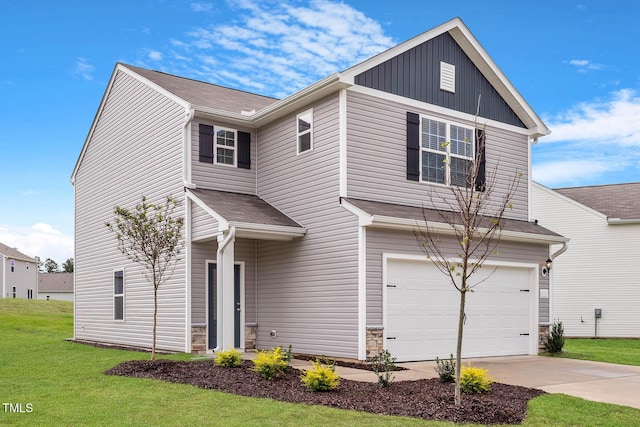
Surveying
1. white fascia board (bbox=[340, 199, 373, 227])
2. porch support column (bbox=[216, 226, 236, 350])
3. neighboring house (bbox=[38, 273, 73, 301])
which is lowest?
neighboring house (bbox=[38, 273, 73, 301])

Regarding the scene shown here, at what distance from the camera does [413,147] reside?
14367mm

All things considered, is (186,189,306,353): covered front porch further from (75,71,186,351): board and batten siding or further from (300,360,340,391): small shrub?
(300,360,340,391): small shrub

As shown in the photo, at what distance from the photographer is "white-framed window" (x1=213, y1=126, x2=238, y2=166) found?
15492 mm

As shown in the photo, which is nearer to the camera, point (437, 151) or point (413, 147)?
point (413, 147)

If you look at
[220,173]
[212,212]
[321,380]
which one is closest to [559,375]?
[321,380]

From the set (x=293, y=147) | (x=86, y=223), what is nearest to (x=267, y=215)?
(x=293, y=147)

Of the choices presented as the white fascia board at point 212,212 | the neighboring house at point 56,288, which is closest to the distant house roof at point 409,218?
the white fascia board at point 212,212

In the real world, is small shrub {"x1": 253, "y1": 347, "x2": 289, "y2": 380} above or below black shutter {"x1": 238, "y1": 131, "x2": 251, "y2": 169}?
below

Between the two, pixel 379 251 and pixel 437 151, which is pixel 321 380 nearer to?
pixel 379 251

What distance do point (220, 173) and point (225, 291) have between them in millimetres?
3482

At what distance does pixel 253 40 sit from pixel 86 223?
8.60 meters

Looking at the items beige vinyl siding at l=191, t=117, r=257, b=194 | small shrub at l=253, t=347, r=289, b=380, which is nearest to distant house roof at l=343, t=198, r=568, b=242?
small shrub at l=253, t=347, r=289, b=380

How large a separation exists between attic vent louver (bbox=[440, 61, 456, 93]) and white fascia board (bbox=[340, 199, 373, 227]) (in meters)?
4.25

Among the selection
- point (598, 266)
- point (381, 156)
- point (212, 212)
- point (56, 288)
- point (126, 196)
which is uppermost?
point (381, 156)
